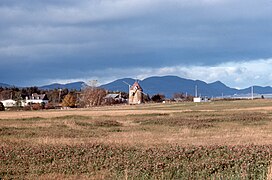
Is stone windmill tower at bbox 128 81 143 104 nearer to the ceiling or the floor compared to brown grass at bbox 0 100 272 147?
nearer to the ceiling

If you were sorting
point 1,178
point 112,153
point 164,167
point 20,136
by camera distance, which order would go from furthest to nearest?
point 20,136 < point 112,153 < point 164,167 < point 1,178

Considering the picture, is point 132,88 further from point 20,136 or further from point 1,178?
point 1,178

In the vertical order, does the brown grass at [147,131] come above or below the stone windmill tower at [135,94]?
below

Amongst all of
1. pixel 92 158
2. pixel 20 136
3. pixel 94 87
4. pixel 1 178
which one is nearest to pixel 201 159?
pixel 92 158

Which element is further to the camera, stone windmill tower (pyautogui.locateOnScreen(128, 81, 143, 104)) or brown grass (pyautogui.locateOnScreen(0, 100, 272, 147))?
stone windmill tower (pyautogui.locateOnScreen(128, 81, 143, 104))

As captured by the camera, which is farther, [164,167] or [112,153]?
[112,153]

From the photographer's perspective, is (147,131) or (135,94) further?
(135,94)

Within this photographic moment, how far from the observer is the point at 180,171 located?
13.4 metres

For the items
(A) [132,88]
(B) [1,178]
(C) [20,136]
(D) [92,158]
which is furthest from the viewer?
(A) [132,88]

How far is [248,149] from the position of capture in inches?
703

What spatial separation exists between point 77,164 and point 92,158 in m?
1.14

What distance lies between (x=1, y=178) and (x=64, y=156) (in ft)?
14.8

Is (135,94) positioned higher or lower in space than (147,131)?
higher

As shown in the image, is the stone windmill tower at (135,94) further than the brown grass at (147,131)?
Yes
